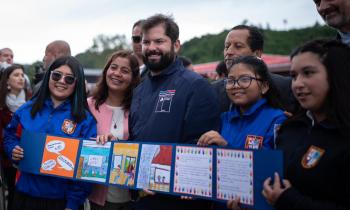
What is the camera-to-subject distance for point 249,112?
262 cm

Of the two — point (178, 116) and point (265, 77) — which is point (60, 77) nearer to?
point (178, 116)

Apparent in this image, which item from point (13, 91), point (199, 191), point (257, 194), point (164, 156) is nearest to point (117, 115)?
point (164, 156)

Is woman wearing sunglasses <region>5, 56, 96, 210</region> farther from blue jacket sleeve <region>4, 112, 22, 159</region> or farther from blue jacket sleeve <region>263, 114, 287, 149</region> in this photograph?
blue jacket sleeve <region>263, 114, 287, 149</region>

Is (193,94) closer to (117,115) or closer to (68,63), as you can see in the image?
(117,115)

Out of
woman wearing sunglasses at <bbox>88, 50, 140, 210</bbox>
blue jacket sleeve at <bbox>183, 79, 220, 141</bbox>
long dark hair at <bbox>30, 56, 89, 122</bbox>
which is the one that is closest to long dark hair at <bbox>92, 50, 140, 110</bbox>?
woman wearing sunglasses at <bbox>88, 50, 140, 210</bbox>

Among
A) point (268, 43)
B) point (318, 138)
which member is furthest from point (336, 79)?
point (268, 43)

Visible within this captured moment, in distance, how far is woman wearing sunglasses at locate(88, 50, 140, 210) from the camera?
10.9 feet

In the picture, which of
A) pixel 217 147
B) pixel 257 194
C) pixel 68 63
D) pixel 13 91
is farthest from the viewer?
pixel 13 91

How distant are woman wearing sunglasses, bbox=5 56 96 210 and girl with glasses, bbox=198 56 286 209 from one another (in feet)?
4.39

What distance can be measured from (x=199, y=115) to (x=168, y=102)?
0.29 metres

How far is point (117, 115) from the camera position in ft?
11.7

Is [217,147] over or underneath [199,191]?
over

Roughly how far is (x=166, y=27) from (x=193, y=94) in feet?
2.46

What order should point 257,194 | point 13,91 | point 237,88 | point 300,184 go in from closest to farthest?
point 300,184, point 257,194, point 237,88, point 13,91
